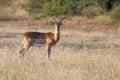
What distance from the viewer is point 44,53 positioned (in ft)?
50.9

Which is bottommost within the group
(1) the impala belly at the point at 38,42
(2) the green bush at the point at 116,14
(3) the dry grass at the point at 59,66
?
(3) the dry grass at the point at 59,66

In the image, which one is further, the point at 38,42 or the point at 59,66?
the point at 38,42

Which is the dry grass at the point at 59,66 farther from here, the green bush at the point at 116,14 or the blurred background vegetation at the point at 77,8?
the blurred background vegetation at the point at 77,8

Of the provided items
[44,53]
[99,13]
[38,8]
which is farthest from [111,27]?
[44,53]

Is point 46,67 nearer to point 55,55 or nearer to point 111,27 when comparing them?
point 55,55

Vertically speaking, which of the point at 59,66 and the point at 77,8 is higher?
the point at 77,8

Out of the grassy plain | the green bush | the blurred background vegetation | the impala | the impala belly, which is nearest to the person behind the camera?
the grassy plain

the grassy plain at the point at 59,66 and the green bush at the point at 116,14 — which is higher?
the green bush at the point at 116,14

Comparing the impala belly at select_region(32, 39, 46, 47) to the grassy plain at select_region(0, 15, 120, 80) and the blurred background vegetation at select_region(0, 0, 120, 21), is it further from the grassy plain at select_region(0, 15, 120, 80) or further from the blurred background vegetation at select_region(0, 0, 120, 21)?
the blurred background vegetation at select_region(0, 0, 120, 21)

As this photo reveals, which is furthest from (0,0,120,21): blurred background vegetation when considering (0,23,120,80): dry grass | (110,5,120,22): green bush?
(0,23,120,80): dry grass

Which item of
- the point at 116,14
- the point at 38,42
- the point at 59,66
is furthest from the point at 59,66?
the point at 116,14

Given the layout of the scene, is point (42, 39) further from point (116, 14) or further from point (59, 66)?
point (116, 14)

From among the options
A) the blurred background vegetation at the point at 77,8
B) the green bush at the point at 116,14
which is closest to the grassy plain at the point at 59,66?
the green bush at the point at 116,14

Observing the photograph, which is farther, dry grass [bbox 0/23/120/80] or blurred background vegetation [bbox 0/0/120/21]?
blurred background vegetation [bbox 0/0/120/21]
